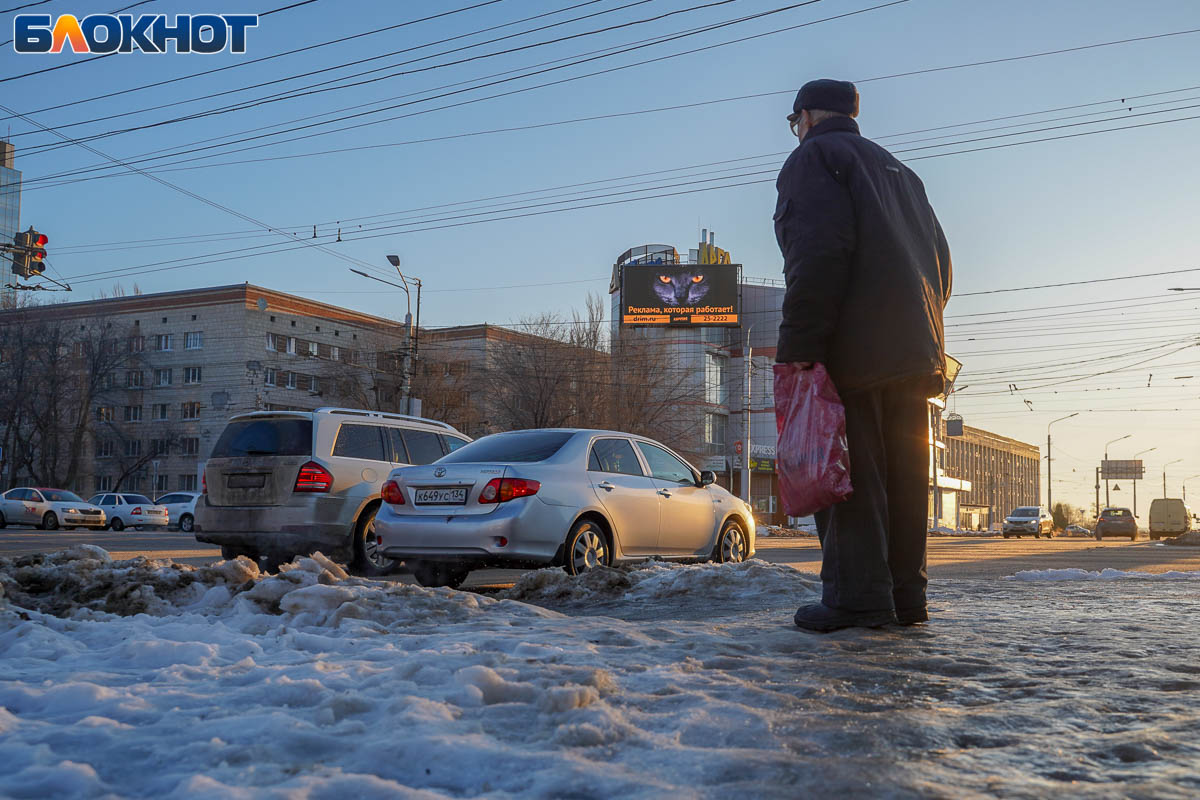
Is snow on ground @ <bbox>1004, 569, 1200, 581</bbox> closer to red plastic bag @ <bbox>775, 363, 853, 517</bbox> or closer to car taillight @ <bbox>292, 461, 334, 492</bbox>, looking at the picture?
red plastic bag @ <bbox>775, 363, 853, 517</bbox>

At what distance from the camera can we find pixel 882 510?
416cm

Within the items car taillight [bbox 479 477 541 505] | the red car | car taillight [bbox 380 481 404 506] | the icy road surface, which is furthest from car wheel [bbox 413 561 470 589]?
the red car

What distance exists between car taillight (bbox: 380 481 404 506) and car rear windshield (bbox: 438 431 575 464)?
16.8 inches

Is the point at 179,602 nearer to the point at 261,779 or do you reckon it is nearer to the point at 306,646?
the point at 306,646

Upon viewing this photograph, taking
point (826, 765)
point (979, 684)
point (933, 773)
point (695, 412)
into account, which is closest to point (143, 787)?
point (826, 765)

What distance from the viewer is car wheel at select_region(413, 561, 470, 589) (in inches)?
326

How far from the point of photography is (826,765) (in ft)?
6.81

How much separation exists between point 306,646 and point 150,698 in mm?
957

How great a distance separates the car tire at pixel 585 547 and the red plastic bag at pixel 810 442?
13.1 feet

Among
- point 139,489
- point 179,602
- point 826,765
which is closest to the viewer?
point 826,765

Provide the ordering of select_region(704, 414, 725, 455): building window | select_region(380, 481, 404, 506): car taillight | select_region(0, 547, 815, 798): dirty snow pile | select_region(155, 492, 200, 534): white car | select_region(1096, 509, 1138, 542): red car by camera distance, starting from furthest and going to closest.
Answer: select_region(704, 414, 725, 455): building window
select_region(1096, 509, 1138, 542): red car
select_region(155, 492, 200, 534): white car
select_region(380, 481, 404, 506): car taillight
select_region(0, 547, 815, 798): dirty snow pile

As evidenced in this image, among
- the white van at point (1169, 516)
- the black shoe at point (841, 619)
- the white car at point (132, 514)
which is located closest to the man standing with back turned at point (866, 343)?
the black shoe at point (841, 619)

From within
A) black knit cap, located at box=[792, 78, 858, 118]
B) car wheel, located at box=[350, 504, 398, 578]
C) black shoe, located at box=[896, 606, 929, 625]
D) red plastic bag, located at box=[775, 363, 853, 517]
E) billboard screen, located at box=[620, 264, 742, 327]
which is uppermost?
billboard screen, located at box=[620, 264, 742, 327]

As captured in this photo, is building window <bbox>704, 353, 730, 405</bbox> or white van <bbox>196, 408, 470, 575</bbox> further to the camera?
building window <bbox>704, 353, 730, 405</bbox>
